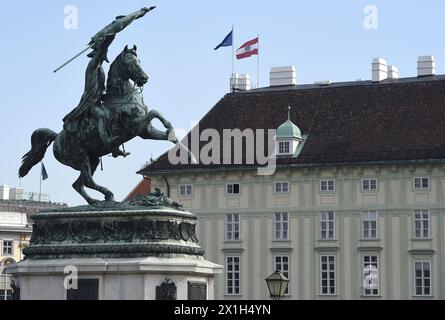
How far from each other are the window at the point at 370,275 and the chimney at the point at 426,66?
1150 cm

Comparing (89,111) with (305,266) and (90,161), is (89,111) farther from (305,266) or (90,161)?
(305,266)

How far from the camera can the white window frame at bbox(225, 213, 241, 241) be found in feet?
286

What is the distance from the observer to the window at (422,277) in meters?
82.5

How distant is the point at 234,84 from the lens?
94.1 m

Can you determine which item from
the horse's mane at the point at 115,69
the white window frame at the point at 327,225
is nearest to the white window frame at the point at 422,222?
the white window frame at the point at 327,225

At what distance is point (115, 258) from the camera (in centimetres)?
3528

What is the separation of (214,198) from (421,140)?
38.7 ft

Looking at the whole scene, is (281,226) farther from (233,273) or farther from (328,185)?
(233,273)

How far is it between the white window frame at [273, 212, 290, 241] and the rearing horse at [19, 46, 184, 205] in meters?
49.2

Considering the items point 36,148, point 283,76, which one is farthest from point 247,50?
point 36,148

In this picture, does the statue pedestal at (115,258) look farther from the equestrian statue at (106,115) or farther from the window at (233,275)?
the window at (233,275)

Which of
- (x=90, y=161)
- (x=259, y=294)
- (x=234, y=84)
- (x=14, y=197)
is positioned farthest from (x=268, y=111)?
(x=90, y=161)

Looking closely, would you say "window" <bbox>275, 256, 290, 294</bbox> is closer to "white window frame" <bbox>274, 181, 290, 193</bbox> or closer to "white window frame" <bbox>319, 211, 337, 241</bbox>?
"white window frame" <bbox>319, 211, 337, 241</bbox>

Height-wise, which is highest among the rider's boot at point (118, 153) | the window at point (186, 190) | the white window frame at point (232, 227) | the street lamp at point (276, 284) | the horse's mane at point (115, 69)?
the horse's mane at point (115, 69)
